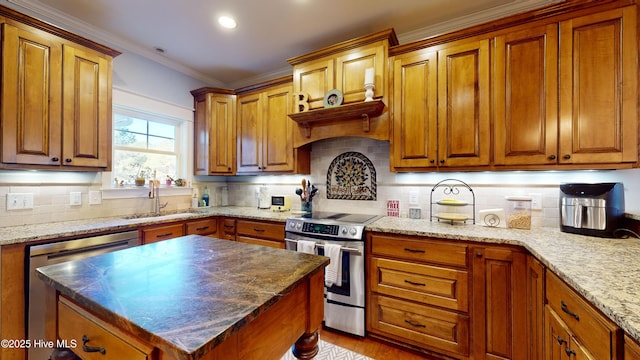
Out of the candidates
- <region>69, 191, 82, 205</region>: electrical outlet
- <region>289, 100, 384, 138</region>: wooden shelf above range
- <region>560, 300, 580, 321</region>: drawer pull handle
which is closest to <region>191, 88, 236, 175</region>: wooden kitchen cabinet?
<region>289, 100, 384, 138</region>: wooden shelf above range

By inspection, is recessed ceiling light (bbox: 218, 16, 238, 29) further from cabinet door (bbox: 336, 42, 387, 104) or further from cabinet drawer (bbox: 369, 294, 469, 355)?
cabinet drawer (bbox: 369, 294, 469, 355)

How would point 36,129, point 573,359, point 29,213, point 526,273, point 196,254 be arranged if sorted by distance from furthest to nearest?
point 29,213, point 36,129, point 526,273, point 196,254, point 573,359

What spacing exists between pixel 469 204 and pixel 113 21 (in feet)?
12.1

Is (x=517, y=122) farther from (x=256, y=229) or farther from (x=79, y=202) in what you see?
(x=79, y=202)

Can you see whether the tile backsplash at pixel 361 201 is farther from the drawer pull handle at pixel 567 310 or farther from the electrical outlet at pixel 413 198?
the drawer pull handle at pixel 567 310

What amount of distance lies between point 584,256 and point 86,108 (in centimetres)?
363

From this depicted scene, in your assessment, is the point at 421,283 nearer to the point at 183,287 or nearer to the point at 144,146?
the point at 183,287

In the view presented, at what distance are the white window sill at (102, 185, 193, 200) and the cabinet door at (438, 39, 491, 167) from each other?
3039 millimetres

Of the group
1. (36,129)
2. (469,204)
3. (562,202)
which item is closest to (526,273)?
(562,202)

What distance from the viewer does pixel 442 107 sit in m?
2.09

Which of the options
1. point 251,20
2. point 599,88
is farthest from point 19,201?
point 599,88

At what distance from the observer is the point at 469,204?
228 centimetres

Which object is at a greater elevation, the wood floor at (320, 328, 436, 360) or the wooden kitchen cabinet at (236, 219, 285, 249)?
the wooden kitchen cabinet at (236, 219, 285, 249)

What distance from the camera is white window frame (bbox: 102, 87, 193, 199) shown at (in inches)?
102
